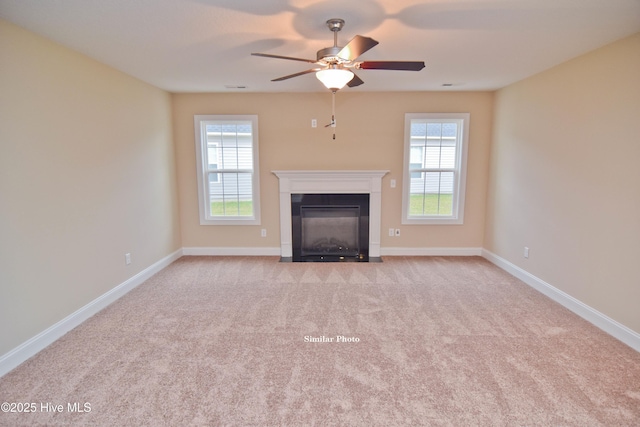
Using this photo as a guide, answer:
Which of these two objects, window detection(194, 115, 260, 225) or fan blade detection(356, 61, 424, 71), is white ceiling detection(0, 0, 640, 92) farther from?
window detection(194, 115, 260, 225)

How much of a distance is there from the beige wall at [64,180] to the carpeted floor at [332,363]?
37 centimetres

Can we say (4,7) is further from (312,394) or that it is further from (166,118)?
(312,394)

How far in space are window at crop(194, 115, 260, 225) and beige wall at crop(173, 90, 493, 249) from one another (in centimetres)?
11

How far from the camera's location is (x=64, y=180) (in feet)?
8.84

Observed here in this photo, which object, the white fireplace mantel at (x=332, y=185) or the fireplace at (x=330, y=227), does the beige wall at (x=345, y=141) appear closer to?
the white fireplace mantel at (x=332, y=185)

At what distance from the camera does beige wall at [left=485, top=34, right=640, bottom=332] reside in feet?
8.28

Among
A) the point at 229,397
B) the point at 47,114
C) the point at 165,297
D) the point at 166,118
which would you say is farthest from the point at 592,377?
the point at 166,118

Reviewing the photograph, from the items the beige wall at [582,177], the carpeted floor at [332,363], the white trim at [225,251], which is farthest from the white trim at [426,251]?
the white trim at [225,251]

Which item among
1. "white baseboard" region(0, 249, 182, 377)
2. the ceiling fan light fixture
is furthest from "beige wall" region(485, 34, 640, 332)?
"white baseboard" region(0, 249, 182, 377)

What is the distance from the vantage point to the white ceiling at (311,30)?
2.03 meters

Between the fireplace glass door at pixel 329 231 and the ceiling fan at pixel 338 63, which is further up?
the ceiling fan at pixel 338 63

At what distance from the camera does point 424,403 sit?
6.21 ft

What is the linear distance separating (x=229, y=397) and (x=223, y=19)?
8.20 ft

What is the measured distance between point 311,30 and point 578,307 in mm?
3429
